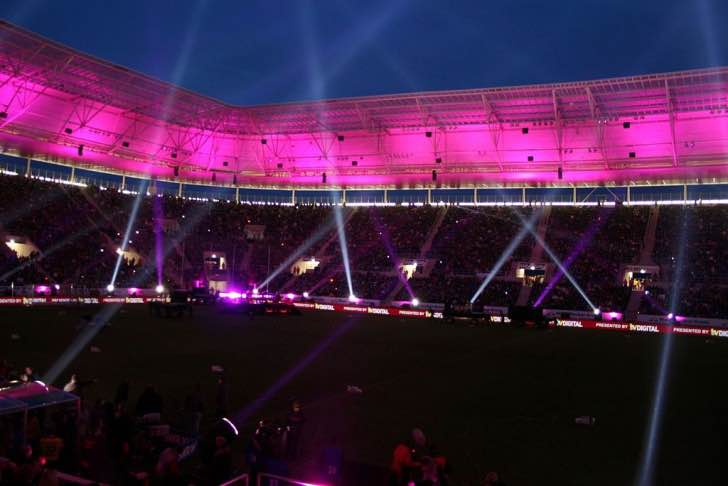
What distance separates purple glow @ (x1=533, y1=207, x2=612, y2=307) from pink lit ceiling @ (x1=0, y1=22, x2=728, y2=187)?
11.5 ft

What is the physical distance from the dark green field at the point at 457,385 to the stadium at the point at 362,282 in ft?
0.36

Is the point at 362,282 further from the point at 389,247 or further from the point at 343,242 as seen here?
the point at 343,242

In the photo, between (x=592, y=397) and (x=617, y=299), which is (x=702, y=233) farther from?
(x=592, y=397)

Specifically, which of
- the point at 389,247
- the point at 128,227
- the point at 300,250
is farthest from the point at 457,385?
the point at 128,227

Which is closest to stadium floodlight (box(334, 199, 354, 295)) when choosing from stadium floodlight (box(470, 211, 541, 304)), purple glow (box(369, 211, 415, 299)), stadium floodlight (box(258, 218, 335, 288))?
stadium floodlight (box(258, 218, 335, 288))

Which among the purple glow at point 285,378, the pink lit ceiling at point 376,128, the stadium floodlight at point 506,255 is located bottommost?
the purple glow at point 285,378

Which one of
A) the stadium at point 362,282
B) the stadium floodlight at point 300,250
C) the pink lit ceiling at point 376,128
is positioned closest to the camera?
the stadium at point 362,282

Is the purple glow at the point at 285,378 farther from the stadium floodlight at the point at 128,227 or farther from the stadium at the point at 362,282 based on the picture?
the stadium floodlight at the point at 128,227

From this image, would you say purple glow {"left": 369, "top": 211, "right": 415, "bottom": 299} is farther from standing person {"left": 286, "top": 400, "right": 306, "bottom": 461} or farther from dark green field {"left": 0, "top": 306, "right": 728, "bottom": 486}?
standing person {"left": 286, "top": 400, "right": 306, "bottom": 461}

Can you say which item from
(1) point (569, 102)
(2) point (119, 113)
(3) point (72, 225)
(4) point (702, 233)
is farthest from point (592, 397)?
(3) point (72, 225)

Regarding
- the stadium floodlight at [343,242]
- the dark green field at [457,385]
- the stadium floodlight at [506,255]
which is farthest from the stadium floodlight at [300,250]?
Result: the dark green field at [457,385]

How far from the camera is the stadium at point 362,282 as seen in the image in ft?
32.0

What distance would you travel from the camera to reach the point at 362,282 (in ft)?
159

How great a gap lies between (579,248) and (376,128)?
1869cm
